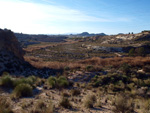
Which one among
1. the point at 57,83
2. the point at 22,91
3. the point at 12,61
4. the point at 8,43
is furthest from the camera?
the point at 8,43

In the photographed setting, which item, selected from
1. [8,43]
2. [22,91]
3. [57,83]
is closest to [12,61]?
[8,43]

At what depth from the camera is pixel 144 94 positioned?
10398 millimetres

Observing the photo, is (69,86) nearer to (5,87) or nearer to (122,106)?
(5,87)

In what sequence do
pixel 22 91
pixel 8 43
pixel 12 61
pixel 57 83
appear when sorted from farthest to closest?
pixel 8 43 < pixel 12 61 < pixel 57 83 < pixel 22 91

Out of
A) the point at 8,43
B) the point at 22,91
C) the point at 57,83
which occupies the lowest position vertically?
the point at 57,83

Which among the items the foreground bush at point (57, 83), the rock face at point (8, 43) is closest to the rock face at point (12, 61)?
the rock face at point (8, 43)

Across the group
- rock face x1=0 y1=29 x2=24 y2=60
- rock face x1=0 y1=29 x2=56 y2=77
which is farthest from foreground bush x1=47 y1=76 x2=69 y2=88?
rock face x1=0 y1=29 x2=24 y2=60

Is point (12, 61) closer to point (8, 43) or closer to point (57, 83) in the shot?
point (8, 43)

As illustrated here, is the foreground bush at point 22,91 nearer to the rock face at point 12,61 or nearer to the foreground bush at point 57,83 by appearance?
the foreground bush at point 57,83

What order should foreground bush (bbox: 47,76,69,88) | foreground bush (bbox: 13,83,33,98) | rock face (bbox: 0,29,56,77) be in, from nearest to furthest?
foreground bush (bbox: 13,83,33,98), foreground bush (bbox: 47,76,69,88), rock face (bbox: 0,29,56,77)

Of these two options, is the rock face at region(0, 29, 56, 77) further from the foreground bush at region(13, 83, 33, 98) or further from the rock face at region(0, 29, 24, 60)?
the foreground bush at region(13, 83, 33, 98)

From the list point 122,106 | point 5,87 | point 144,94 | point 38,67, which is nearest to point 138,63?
point 144,94

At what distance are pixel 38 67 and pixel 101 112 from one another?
16.5m

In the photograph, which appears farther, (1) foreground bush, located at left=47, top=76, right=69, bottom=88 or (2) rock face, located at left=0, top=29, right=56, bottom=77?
(2) rock face, located at left=0, top=29, right=56, bottom=77
